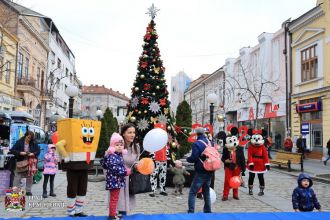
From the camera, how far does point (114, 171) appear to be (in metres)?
5.55

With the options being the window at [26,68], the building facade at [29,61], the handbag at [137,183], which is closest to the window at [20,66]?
the building facade at [29,61]

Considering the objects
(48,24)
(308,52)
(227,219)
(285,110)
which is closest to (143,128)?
(227,219)

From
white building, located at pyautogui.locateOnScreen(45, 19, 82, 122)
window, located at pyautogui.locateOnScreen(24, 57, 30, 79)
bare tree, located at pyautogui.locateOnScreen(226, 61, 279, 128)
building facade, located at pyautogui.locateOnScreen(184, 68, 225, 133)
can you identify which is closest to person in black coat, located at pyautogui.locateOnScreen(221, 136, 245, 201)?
bare tree, located at pyautogui.locateOnScreen(226, 61, 279, 128)

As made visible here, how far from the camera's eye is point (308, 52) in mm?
25516

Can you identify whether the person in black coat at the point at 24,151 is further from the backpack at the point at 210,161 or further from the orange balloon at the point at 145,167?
the backpack at the point at 210,161

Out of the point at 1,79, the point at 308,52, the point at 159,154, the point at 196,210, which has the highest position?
the point at 308,52

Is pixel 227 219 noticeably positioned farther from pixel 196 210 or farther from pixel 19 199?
pixel 19 199

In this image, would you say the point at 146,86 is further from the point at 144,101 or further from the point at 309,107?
the point at 309,107

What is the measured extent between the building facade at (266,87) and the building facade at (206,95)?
4519 mm

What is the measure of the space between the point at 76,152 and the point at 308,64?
22924 millimetres

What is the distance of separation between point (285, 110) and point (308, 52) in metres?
5.22

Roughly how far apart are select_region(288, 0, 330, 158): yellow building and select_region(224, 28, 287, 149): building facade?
228 centimetres

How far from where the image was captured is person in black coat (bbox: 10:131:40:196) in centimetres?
869

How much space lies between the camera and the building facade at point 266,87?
1184 inches
